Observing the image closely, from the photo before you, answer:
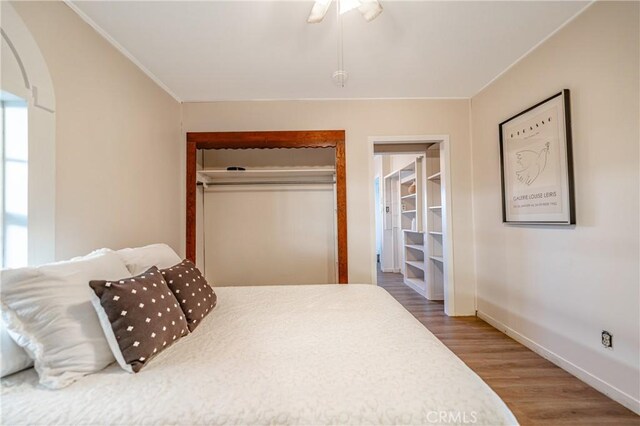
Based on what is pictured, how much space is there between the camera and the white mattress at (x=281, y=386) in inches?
29.5

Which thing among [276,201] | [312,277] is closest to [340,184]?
[276,201]

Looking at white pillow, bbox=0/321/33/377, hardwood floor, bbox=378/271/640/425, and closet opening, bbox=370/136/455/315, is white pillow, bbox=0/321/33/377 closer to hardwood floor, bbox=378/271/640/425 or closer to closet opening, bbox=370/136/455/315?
hardwood floor, bbox=378/271/640/425

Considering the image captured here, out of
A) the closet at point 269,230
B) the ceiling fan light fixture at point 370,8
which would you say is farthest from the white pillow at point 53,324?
the closet at point 269,230

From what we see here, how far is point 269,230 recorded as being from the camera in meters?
3.33

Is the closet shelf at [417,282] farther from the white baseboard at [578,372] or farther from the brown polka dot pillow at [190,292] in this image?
the brown polka dot pillow at [190,292]

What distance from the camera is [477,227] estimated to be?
2977 mm

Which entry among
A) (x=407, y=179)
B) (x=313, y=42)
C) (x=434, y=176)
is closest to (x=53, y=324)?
(x=313, y=42)

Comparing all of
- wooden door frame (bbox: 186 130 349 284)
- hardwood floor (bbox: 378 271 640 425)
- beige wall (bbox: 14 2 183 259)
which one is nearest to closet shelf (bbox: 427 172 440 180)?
wooden door frame (bbox: 186 130 349 284)

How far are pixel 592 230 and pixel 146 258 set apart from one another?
9.12 ft

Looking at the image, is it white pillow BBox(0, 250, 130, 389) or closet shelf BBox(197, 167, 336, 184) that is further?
closet shelf BBox(197, 167, 336, 184)

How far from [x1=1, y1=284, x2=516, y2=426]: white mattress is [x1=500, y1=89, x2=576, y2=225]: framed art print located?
1609mm

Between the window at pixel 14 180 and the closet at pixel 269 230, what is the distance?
1936 mm

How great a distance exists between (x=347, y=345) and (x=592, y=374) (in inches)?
73.1

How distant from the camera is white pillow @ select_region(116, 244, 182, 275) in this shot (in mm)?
1443
